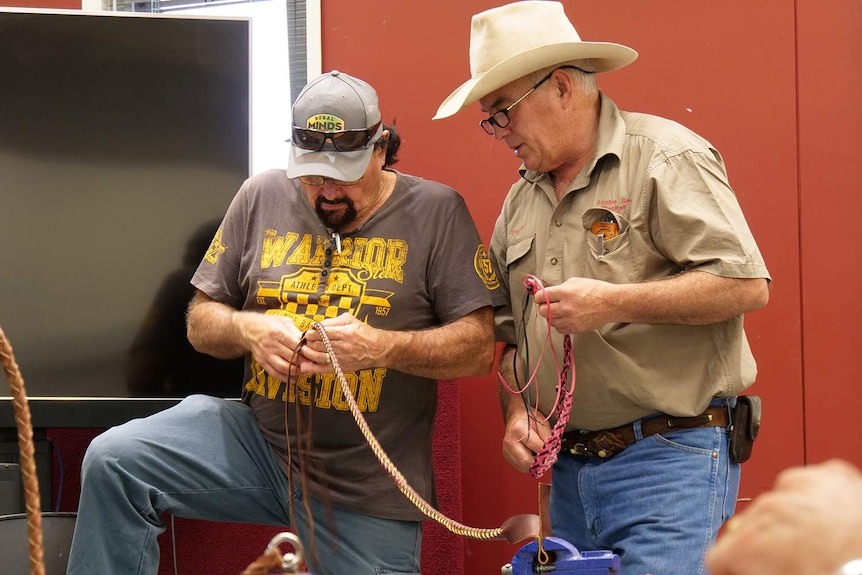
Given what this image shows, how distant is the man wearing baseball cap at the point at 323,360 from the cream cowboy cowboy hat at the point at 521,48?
0.30 metres

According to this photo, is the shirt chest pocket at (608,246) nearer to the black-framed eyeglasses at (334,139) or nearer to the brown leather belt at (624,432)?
the brown leather belt at (624,432)

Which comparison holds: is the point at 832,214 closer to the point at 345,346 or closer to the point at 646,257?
the point at 646,257

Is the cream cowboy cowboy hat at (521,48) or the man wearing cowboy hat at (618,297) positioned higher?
the cream cowboy cowboy hat at (521,48)

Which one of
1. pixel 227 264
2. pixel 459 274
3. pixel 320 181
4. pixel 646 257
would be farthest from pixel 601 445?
pixel 227 264

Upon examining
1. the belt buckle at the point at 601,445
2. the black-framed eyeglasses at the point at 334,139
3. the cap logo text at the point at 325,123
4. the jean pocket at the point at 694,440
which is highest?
the cap logo text at the point at 325,123

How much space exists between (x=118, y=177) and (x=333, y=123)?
32.9 inches

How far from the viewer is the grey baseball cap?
2264 millimetres

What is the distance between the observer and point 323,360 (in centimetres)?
206

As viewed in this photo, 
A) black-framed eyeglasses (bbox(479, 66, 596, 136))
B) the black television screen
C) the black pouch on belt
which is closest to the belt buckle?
the black pouch on belt

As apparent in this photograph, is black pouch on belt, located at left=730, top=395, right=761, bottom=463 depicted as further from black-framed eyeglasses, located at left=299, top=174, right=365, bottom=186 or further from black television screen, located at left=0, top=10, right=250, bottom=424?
black television screen, located at left=0, top=10, right=250, bottom=424

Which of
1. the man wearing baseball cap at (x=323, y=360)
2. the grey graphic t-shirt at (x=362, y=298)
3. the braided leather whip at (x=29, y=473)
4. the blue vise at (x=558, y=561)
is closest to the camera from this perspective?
the braided leather whip at (x=29, y=473)

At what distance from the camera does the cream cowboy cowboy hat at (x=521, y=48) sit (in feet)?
6.86

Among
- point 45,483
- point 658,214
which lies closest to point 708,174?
point 658,214

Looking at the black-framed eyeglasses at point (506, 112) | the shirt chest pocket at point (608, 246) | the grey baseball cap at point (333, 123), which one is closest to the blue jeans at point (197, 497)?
the grey baseball cap at point (333, 123)
